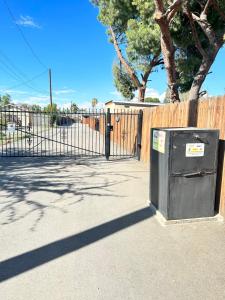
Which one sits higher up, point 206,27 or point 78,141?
point 206,27

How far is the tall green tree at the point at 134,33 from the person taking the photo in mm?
12906

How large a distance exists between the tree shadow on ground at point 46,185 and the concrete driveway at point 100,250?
21 millimetres

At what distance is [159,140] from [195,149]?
0.58 meters

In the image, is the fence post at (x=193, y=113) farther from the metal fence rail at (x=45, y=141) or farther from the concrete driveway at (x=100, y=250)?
the metal fence rail at (x=45, y=141)

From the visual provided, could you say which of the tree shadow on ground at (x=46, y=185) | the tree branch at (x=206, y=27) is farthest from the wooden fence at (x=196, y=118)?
the tree branch at (x=206, y=27)

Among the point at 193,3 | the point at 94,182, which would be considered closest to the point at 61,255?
the point at 94,182

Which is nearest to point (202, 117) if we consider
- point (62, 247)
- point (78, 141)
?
point (62, 247)

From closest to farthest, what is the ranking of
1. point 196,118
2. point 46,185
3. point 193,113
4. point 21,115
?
point 196,118
point 193,113
point 46,185
point 21,115

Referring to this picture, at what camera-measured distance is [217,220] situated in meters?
4.29

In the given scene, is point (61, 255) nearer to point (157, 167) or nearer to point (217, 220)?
point (157, 167)

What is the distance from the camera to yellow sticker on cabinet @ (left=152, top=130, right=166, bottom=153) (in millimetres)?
4242

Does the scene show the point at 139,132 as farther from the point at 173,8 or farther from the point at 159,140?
the point at 159,140

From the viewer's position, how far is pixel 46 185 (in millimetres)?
6516

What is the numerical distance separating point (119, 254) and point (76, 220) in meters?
1.25
